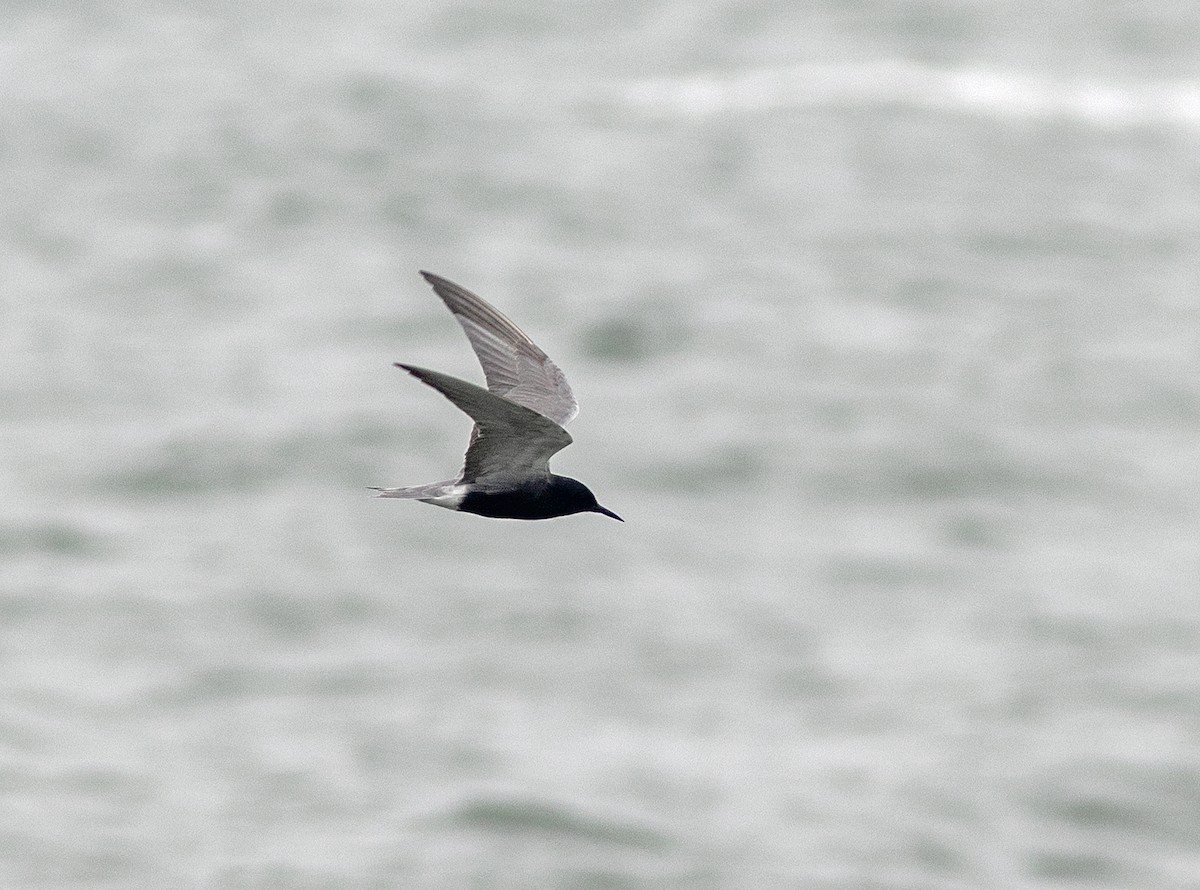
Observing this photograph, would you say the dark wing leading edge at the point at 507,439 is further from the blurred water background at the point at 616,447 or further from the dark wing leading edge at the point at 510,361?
the blurred water background at the point at 616,447

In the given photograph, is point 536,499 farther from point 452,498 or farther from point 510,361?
point 510,361

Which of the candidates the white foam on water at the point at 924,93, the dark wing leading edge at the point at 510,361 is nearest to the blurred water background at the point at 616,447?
the white foam on water at the point at 924,93

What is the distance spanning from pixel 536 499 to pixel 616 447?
30.6 meters

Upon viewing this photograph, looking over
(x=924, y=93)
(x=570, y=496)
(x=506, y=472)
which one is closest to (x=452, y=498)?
(x=506, y=472)

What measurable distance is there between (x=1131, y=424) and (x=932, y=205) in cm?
752

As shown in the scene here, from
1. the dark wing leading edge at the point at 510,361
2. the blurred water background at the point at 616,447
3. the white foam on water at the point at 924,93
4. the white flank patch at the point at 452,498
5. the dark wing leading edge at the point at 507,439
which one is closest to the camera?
the dark wing leading edge at the point at 507,439

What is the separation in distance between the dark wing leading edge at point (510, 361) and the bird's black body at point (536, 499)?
107 centimetres

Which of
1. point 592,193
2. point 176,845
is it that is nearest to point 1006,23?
point 592,193

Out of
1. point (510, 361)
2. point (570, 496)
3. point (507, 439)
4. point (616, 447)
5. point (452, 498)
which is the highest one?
point (616, 447)

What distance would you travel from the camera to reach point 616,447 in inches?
1610

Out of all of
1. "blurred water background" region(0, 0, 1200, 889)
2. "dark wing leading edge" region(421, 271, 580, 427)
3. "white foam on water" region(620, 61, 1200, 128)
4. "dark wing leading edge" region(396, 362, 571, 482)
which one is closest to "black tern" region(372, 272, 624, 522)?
"dark wing leading edge" region(396, 362, 571, 482)

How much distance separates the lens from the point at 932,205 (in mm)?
48125

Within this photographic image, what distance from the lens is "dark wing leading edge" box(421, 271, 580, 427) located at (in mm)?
11422

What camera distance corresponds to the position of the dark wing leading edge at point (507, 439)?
9898 mm
